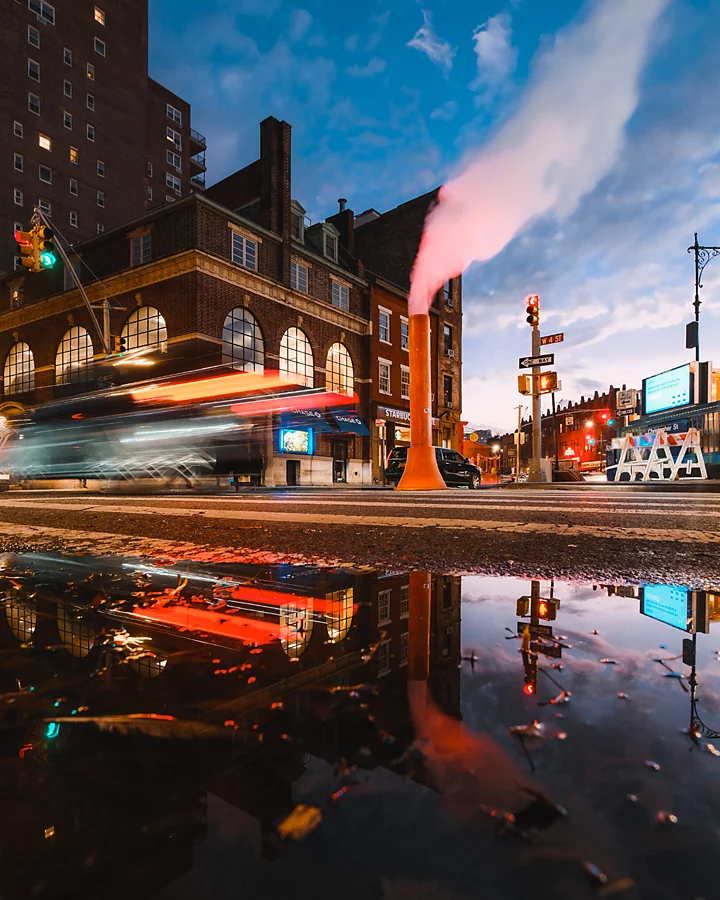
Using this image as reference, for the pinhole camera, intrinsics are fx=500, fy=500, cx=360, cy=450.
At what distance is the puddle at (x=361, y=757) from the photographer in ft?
1.61

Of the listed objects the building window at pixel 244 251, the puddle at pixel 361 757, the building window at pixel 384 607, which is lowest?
the building window at pixel 384 607

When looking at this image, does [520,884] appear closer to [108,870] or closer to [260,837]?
[260,837]

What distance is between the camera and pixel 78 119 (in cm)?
4131

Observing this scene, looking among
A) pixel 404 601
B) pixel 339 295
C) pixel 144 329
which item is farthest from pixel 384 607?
pixel 339 295

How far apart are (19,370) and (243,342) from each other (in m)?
16.1

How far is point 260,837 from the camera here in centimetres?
54

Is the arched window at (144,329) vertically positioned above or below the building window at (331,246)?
below

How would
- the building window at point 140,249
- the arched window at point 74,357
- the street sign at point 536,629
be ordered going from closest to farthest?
1. the street sign at point 536,629
2. the building window at point 140,249
3. the arched window at point 74,357

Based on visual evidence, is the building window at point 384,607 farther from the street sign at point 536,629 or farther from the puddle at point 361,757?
the street sign at point 536,629

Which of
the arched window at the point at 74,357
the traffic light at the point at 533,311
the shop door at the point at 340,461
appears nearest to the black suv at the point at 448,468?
the traffic light at the point at 533,311

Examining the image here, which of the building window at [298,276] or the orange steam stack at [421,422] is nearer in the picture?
the orange steam stack at [421,422]

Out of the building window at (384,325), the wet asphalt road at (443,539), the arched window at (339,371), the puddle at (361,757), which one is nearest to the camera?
the puddle at (361,757)

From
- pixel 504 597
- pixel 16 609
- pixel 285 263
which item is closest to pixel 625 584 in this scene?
pixel 504 597

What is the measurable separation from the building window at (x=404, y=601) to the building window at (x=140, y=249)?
79.8ft
